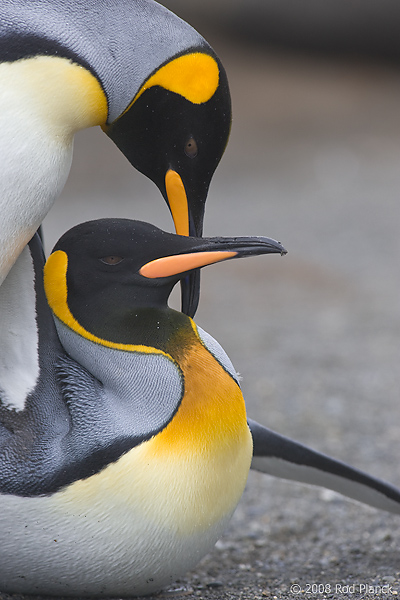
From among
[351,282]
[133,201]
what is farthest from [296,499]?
[133,201]

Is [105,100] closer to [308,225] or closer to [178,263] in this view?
[178,263]

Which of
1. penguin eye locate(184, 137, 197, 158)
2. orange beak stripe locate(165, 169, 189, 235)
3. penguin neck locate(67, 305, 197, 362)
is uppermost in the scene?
penguin eye locate(184, 137, 197, 158)

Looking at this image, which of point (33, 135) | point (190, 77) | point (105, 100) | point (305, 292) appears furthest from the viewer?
point (305, 292)

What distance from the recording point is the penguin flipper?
2868 mm

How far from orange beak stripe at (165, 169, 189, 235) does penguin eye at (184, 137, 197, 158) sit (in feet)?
0.27

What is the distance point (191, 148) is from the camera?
2.51 m

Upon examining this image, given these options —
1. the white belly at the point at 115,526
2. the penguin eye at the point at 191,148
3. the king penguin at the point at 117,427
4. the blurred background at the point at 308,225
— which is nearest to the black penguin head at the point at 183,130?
the penguin eye at the point at 191,148

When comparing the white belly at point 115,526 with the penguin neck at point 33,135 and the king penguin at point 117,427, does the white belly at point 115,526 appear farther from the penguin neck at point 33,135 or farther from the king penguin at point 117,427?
the penguin neck at point 33,135

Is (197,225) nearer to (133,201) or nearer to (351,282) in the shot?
(351,282)

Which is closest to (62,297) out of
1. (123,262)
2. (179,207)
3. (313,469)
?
(123,262)

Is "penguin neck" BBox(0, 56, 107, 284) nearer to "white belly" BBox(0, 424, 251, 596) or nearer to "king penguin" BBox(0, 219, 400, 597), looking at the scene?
"king penguin" BBox(0, 219, 400, 597)

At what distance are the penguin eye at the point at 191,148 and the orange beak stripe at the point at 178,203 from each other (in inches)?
3.3

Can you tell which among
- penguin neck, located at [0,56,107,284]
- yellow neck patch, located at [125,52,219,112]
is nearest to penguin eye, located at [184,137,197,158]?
yellow neck patch, located at [125,52,219,112]

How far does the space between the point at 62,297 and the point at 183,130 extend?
0.67 metres
